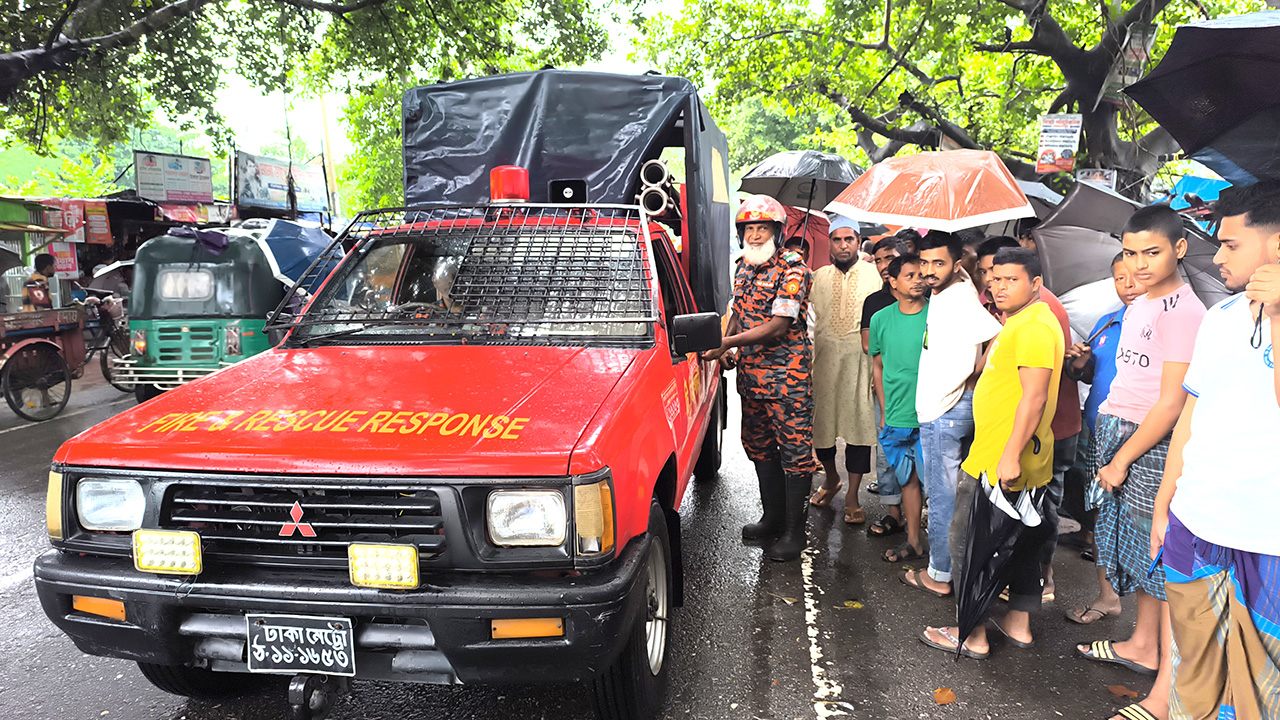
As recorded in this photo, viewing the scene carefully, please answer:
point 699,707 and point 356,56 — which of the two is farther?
point 356,56

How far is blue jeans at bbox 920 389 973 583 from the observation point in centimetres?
352

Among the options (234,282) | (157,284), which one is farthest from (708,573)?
(157,284)

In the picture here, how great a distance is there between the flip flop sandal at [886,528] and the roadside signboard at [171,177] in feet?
65.7

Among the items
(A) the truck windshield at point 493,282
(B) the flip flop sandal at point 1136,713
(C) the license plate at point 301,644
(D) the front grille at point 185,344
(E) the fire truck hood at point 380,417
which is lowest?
(B) the flip flop sandal at point 1136,713

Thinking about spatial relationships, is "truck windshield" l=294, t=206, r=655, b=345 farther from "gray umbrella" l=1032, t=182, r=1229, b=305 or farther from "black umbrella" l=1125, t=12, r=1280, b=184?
"gray umbrella" l=1032, t=182, r=1229, b=305

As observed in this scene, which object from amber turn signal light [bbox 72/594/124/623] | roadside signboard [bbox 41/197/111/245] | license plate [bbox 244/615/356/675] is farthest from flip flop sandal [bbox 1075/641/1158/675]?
roadside signboard [bbox 41/197/111/245]

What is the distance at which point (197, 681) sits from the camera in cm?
273

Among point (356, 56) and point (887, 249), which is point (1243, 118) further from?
point (356, 56)

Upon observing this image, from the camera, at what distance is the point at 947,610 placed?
3.66 meters

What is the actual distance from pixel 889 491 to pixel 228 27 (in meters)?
13.1

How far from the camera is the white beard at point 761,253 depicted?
4.04 m

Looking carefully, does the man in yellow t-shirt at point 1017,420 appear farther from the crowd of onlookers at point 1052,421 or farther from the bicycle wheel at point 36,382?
the bicycle wheel at point 36,382

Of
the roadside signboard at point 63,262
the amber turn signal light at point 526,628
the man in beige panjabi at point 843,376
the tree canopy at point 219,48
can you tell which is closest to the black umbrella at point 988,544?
the man in beige panjabi at point 843,376

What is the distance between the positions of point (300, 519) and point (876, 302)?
389 centimetres
